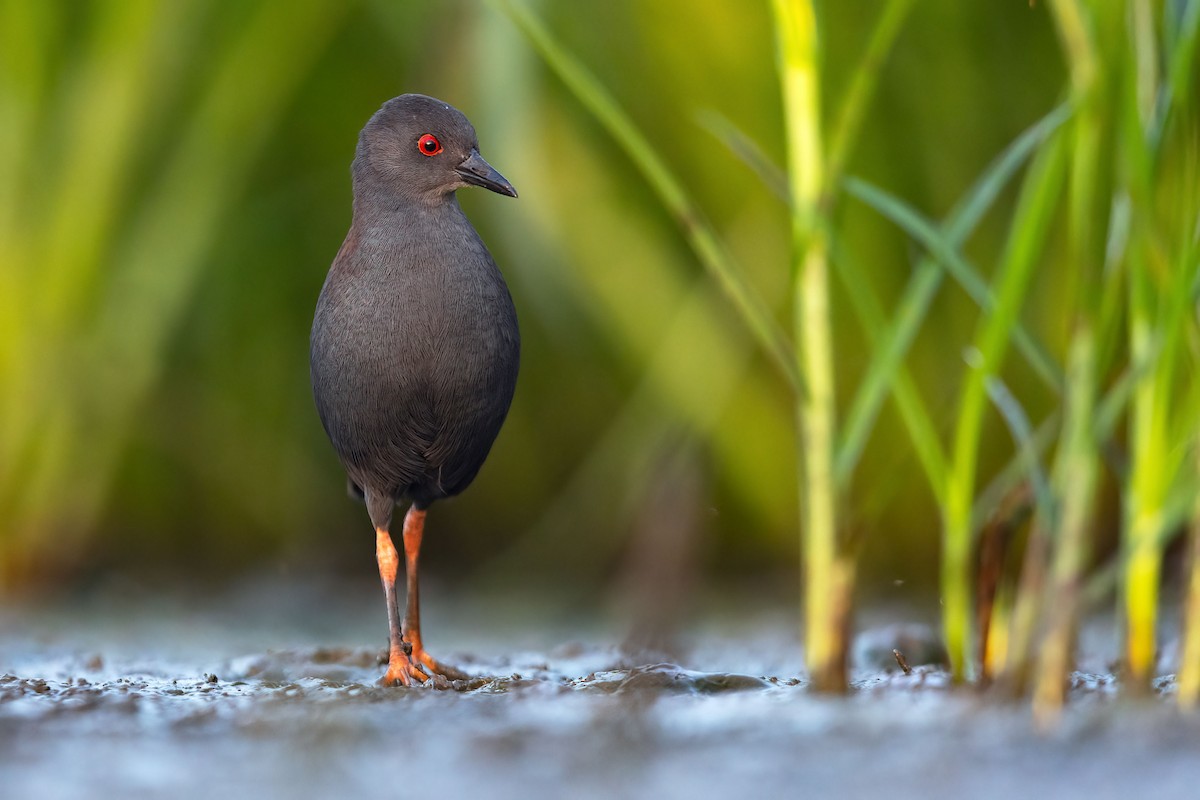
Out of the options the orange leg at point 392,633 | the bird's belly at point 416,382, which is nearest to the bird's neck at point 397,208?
the bird's belly at point 416,382

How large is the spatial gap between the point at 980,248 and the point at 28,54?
9.04 feet

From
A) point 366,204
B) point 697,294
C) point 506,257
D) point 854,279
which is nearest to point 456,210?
point 366,204

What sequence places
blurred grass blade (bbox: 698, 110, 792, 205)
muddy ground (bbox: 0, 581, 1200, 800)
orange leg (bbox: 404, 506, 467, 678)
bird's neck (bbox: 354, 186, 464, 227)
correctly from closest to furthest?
1. muddy ground (bbox: 0, 581, 1200, 800)
2. blurred grass blade (bbox: 698, 110, 792, 205)
3. bird's neck (bbox: 354, 186, 464, 227)
4. orange leg (bbox: 404, 506, 467, 678)

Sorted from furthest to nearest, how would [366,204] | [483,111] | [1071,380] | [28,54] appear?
1. [28,54]
2. [483,111]
3. [366,204]
4. [1071,380]

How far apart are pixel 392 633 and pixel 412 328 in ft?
1.83

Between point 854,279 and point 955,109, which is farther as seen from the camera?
point 955,109

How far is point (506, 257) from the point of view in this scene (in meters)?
4.69

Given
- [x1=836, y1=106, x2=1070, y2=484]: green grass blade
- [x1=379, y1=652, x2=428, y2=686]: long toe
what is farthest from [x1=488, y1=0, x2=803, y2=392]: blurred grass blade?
[x1=379, y1=652, x2=428, y2=686]: long toe

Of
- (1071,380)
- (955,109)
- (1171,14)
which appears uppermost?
(955,109)

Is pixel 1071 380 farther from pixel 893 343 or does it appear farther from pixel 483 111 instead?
pixel 483 111

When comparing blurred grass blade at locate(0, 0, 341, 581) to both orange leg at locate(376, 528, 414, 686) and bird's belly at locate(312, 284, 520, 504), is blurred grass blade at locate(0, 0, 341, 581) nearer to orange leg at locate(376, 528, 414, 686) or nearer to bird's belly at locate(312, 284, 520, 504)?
orange leg at locate(376, 528, 414, 686)

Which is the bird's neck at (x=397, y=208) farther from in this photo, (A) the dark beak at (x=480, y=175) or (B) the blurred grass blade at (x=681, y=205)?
(B) the blurred grass blade at (x=681, y=205)

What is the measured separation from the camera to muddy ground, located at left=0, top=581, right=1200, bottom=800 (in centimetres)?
158

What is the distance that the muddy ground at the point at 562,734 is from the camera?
158 cm
